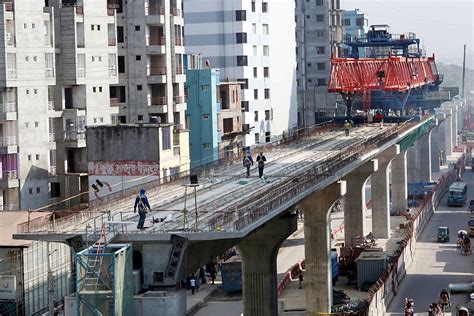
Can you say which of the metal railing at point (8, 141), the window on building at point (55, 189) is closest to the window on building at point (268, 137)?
the window on building at point (55, 189)

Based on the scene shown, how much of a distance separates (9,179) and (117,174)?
6783mm

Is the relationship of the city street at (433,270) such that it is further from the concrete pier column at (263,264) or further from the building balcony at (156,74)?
the building balcony at (156,74)

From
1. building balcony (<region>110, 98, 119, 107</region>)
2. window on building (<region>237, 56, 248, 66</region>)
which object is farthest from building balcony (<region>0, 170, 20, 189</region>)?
window on building (<region>237, 56, 248, 66</region>)

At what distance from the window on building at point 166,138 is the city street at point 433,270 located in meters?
14.9

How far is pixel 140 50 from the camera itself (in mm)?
80438

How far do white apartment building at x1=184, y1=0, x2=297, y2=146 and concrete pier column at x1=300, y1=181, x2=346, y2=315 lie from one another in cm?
4239

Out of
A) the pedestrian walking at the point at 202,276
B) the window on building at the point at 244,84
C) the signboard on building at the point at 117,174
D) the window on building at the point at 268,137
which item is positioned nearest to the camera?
the signboard on building at the point at 117,174

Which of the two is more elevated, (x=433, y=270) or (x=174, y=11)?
(x=174, y=11)

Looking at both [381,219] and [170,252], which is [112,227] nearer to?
[170,252]

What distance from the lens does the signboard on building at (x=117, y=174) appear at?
65875mm

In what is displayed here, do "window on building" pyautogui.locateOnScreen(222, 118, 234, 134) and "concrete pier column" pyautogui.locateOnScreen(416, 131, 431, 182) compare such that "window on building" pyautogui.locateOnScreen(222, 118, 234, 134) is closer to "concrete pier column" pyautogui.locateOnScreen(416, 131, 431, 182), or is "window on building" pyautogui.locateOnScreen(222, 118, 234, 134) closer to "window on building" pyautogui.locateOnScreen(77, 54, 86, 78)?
"window on building" pyautogui.locateOnScreen(77, 54, 86, 78)

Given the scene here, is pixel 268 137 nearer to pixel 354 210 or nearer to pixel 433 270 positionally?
pixel 354 210

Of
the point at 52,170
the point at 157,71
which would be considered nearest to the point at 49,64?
the point at 52,170

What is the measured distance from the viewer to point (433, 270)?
79.4 meters
